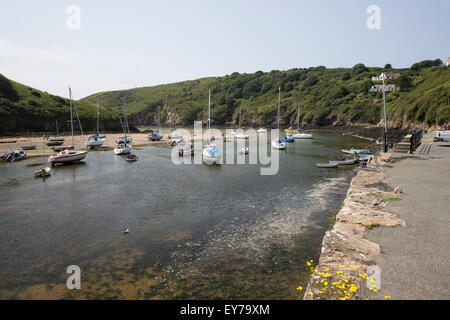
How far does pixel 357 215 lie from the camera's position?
540 inches

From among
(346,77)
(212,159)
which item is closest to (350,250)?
(212,159)

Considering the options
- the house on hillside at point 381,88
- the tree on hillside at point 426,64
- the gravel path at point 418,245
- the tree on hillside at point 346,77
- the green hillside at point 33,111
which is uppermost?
the tree on hillside at point 426,64

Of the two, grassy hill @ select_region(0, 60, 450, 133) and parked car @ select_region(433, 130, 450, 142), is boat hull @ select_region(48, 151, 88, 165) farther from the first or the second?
parked car @ select_region(433, 130, 450, 142)

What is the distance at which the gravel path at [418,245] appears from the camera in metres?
7.51

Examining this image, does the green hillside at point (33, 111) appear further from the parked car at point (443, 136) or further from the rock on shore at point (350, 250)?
the parked car at point (443, 136)

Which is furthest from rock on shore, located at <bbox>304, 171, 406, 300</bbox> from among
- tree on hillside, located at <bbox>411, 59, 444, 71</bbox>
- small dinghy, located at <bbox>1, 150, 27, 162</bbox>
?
tree on hillside, located at <bbox>411, 59, 444, 71</bbox>

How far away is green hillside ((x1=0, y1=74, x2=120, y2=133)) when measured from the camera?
273ft

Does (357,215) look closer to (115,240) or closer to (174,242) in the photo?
(174,242)

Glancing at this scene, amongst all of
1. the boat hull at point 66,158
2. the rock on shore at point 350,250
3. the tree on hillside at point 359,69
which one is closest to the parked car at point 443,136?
the rock on shore at point 350,250

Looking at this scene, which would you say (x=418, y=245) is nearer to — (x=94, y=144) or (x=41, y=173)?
(x=41, y=173)

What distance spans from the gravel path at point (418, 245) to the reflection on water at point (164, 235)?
344 cm

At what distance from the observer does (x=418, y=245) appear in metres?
9.99
